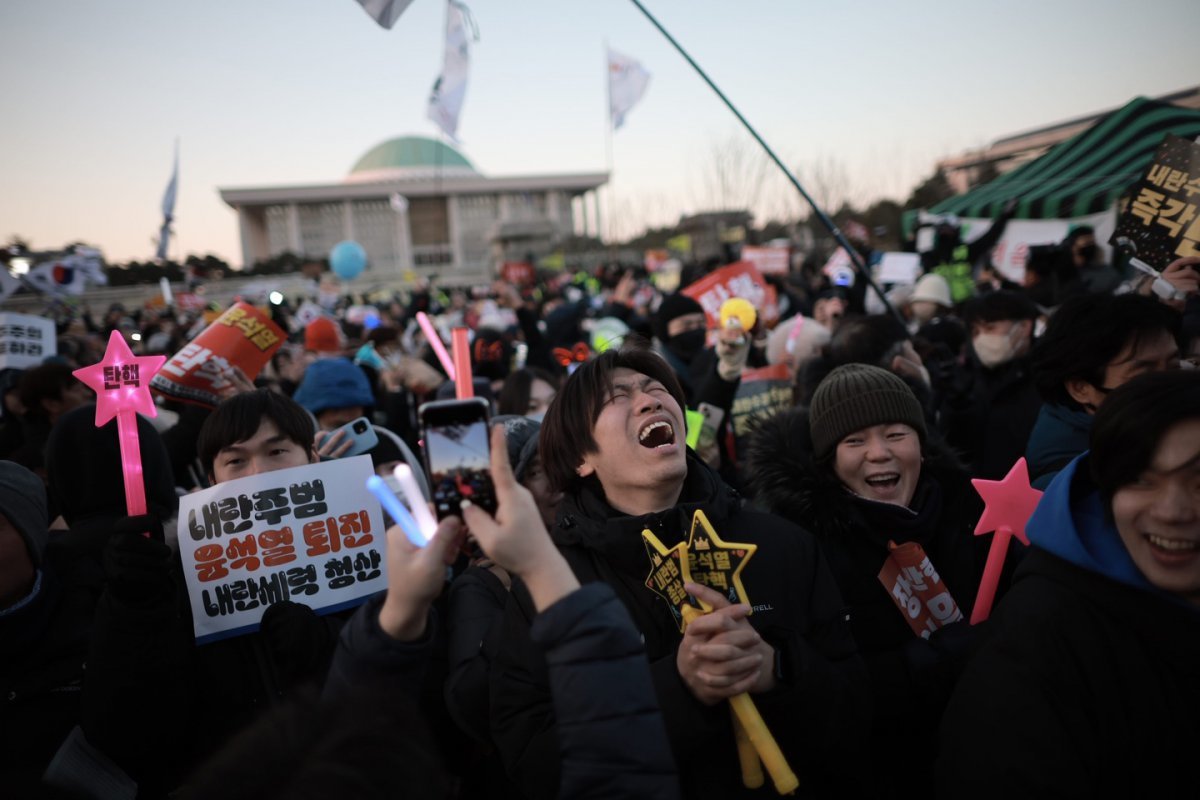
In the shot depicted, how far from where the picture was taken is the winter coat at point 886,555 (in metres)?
1.82

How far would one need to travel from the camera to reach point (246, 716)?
207 cm

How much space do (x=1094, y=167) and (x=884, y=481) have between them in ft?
31.3

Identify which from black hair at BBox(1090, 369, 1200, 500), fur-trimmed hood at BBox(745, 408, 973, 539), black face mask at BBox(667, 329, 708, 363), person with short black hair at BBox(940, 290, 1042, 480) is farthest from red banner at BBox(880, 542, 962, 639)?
black face mask at BBox(667, 329, 708, 363)

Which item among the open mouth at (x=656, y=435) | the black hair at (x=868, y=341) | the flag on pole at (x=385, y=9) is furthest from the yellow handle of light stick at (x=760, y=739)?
the flag on pole at (x=385, y=9)

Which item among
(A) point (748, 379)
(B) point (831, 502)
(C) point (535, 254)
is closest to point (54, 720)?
(B) point (831, 502)

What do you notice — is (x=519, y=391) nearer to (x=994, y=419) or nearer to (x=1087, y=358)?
(x=994, y=419)

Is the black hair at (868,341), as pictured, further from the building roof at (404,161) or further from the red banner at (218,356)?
the building roof at (404,161)

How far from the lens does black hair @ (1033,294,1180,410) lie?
240 cm

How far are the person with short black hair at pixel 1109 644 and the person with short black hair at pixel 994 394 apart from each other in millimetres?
1723

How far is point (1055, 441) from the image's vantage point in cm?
248

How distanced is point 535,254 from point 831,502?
45.1 metres

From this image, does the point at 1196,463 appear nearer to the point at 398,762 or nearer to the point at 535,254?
the point at 398,762

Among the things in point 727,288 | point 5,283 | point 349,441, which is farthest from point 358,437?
point 5,283

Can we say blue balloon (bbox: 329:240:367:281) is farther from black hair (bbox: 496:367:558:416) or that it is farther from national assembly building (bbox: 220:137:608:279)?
national assembly building (bbox: 220:137:608:279)
